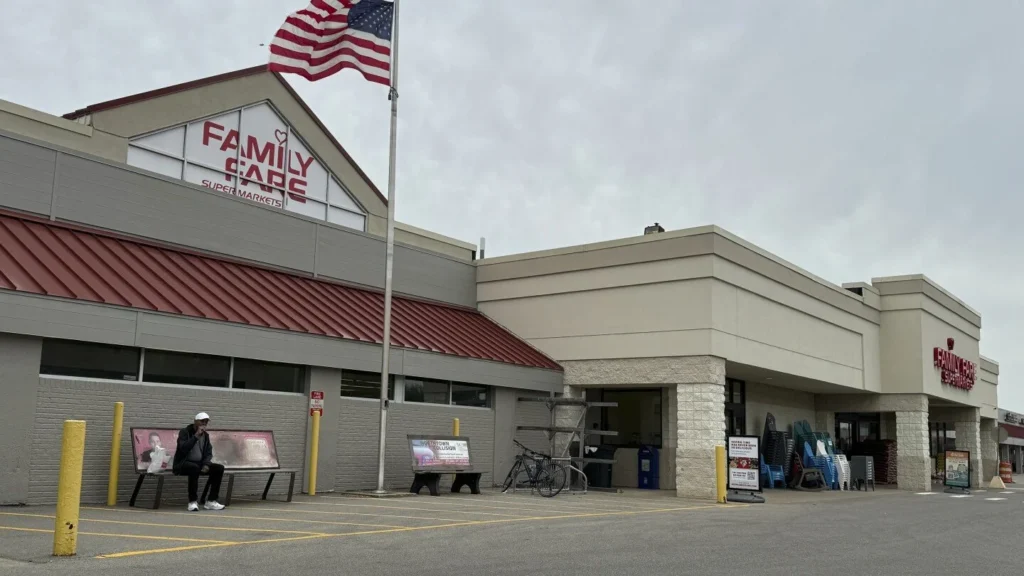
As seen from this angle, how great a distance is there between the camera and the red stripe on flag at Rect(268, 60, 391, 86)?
18.2 metres

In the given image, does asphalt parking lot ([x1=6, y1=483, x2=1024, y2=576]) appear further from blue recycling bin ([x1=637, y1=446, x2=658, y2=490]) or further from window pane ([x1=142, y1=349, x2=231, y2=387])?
blue recycling bin ([x1=637, y1=446, x2=658, y2=490])

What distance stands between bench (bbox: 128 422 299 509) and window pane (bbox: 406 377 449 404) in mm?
4665

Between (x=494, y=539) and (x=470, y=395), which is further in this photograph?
(x=470, y=395)

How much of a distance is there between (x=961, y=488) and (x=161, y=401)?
83.5 ft

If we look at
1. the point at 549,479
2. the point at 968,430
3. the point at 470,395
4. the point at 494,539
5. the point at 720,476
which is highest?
the point at 470,395

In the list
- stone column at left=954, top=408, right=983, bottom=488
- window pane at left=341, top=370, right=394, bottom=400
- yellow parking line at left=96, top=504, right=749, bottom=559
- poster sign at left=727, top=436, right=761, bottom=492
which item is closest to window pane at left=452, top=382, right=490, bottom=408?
window pane at left=341, top=370, right=394, bottom=400

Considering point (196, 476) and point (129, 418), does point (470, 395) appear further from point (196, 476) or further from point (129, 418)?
point (196, 476)

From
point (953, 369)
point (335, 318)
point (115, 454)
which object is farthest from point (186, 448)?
point (953, 369)

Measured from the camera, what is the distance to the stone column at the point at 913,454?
3144 cm

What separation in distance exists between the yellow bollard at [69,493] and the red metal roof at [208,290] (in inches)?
226

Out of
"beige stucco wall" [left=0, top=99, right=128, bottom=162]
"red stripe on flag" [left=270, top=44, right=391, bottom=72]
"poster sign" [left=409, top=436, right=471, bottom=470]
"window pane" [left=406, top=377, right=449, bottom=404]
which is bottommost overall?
"poster sign" [left=409, top=436, right=471, bottom=470]

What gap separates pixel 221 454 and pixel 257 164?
11881 millimetres

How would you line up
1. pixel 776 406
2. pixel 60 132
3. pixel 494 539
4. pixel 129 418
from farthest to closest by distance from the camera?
1. pixel 776 406
2. pixel 60 132
3. pixel 129 418
4. pixel 494 539

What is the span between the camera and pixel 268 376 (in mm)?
18359
